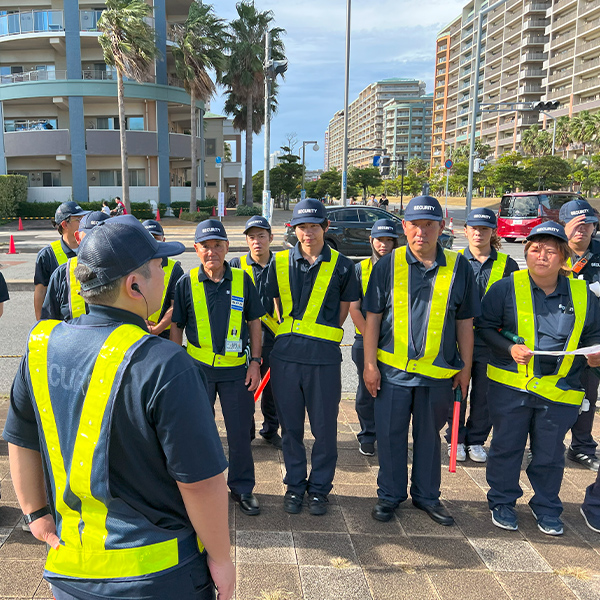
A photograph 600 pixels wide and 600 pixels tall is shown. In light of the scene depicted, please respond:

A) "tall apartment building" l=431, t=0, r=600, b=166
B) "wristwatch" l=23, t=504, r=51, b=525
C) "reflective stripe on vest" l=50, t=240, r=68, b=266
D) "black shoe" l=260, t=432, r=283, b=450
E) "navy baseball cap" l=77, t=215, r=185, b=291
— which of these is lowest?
"black shoe" l=260, t=432, r=283, b=450

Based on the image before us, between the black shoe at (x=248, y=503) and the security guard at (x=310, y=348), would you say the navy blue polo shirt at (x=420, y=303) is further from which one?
the black shoe at (x=248, y=503)

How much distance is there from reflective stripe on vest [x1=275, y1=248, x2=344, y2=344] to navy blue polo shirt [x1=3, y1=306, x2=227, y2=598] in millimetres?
2120

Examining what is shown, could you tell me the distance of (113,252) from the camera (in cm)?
150

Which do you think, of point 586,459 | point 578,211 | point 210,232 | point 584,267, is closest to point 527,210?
point 584,267

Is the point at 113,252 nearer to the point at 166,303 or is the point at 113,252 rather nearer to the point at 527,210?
the point at 166,303

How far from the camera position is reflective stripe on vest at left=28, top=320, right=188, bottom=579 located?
4.74 feet

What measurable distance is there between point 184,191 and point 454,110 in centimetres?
8220

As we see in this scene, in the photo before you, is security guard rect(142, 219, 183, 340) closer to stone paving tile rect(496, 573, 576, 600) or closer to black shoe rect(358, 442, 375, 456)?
black shoe rect(358, 442, 375, 456)

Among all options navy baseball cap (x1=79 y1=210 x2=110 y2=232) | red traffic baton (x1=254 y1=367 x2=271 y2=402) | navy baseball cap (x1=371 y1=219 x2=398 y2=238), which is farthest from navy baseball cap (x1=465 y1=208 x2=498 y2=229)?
navy baseball cap (x1=79 y1=210 x2=110 y2=232)

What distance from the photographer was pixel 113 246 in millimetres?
1504

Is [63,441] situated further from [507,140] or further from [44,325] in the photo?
[507,140]

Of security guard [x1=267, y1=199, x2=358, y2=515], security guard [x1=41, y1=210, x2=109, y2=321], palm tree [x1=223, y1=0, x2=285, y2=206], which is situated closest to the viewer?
security guard [x1=267, y1=199, x2=358, y2=515]

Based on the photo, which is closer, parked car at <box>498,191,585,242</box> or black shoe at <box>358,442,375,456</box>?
black shoe at <box>358,442,375,456</box>

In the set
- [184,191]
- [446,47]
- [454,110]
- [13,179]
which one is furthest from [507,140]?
[13,179]
